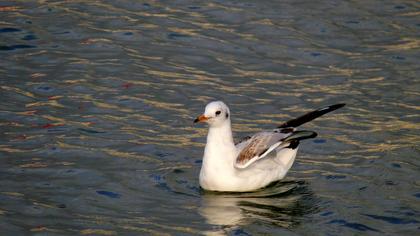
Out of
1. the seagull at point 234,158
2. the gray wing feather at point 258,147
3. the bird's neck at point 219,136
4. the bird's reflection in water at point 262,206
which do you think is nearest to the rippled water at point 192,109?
the bird's reflection in water at point 262,206

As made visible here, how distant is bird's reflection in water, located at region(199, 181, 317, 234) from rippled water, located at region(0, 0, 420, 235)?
0.02m

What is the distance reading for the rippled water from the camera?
10164 millimetres

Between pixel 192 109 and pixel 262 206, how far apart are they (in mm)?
3641

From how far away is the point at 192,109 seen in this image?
13844 mm

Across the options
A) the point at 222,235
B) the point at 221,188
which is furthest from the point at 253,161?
the point at 222,235

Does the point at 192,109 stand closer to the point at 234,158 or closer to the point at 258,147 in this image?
the point at 234,158

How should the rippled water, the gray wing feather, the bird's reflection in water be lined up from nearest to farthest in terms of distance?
the bird's reflection in water < the rippled water < the gray wing feather

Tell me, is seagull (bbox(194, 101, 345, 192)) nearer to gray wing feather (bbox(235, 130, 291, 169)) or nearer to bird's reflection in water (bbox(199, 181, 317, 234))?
gray wing feather (bbox(235, 130, 291, 169))

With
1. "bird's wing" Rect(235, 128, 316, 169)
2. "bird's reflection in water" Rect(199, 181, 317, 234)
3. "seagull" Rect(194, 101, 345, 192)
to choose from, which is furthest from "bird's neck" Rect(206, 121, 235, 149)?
"bird's reflection in water" Rect(199, 181, 317, 234)

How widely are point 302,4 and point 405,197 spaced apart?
814 centimetres

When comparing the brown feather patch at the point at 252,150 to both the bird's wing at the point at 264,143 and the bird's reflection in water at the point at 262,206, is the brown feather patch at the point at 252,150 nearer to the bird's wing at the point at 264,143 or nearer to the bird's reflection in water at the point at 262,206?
the bird's wing at the point at 264,143

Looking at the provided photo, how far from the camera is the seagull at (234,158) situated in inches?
424

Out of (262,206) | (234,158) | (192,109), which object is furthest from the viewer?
(192,109)

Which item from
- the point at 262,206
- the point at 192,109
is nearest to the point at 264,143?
the point at 262,206
